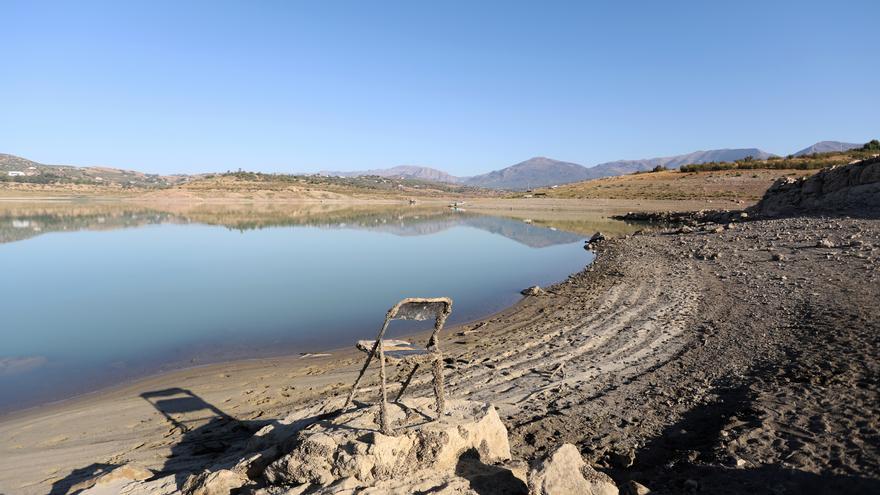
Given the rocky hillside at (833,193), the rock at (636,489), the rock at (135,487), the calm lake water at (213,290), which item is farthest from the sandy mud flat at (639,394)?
the rocky hillside at (833,193)

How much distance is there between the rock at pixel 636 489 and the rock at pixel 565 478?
1.33 feet

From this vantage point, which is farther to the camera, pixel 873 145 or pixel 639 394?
pixel 873 145

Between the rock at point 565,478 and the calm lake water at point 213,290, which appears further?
the calm lake water at point 213,290

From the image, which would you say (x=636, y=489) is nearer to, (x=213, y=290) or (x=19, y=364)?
(x=19, y=364)

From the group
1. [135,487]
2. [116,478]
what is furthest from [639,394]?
[116,478]

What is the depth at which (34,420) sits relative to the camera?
8.11 m

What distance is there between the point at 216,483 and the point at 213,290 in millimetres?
16185

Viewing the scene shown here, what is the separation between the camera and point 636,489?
4766 millimetres

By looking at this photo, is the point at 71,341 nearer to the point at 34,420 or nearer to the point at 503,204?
the point at 34,420

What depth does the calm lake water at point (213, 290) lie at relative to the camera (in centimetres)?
1176

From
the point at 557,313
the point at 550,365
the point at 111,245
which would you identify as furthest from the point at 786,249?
the point at 111,245

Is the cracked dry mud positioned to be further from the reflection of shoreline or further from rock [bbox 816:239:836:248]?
the reflection of shoreline

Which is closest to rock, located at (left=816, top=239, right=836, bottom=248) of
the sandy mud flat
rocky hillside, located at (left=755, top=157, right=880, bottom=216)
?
the sandy mud flat

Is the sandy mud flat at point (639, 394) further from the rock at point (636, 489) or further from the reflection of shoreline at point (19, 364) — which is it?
the reflection of shoreline at point (19, 364)
